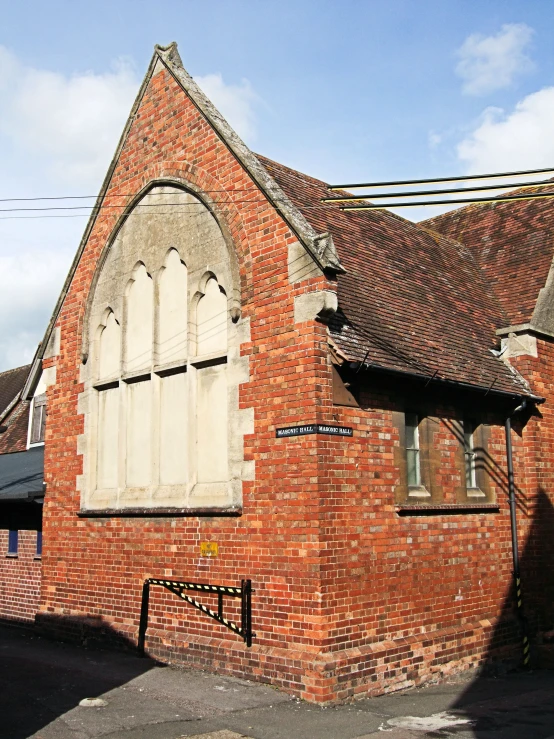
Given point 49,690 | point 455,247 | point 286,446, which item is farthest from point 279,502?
point 455,247

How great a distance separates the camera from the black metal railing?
10.2 m

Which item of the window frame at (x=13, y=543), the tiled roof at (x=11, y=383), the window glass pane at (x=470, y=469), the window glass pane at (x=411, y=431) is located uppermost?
the tiled roof at (x=11, y=383)

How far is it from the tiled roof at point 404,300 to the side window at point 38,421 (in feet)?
33.1

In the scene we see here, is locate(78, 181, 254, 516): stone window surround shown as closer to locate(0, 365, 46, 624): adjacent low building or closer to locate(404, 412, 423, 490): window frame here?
locate(0, 365, 46, 624): adjacent low building

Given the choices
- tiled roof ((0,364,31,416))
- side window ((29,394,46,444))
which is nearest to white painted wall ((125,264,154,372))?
side window ((29,394,46,444))

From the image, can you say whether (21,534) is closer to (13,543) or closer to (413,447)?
(13,543)

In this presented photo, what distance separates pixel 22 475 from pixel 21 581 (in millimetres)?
2344

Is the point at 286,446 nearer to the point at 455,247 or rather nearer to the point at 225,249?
the point at 225,249

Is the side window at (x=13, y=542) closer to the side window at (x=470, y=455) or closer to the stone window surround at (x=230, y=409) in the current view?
the stone window surround at (x=230, y=409)

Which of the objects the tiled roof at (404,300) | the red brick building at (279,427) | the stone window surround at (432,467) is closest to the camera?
the red brick building at (279,427)

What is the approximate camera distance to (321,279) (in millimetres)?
10125

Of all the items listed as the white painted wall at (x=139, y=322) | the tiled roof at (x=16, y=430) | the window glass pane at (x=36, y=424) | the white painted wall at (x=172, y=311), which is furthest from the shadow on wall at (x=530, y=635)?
the tiled roof at (x=16, y=430)

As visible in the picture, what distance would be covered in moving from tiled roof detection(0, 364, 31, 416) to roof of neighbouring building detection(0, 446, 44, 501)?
18.8ft

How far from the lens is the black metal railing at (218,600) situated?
33.5ft
